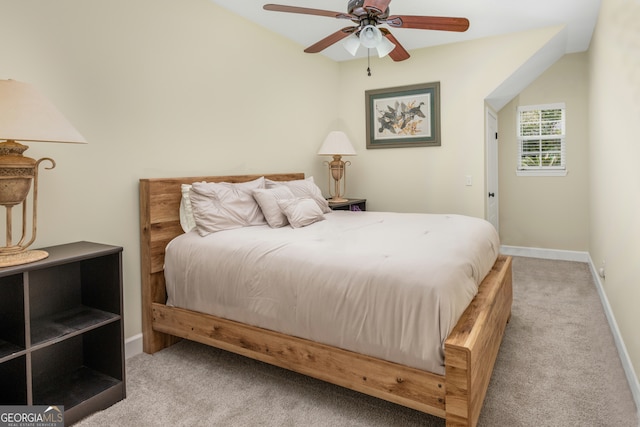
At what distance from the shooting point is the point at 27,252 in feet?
6.01

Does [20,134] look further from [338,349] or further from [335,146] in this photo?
[335,146]

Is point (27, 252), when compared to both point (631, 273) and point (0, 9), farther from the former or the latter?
point (631, 273)

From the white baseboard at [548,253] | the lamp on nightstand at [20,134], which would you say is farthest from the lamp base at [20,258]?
the white baseboard at [548,253]

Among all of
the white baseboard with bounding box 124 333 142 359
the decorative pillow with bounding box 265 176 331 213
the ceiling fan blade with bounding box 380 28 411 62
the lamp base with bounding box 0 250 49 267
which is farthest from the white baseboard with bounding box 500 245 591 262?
the lamp base with bounding box 0 250 49 267

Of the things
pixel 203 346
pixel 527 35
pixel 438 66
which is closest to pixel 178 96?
pixel 203 346

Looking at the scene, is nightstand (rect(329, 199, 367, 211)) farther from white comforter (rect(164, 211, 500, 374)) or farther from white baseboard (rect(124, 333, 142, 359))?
white baseboard (rect(124, 333, 142, 359))

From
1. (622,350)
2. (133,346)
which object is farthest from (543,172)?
(133,346)

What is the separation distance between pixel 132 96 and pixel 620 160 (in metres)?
3.16

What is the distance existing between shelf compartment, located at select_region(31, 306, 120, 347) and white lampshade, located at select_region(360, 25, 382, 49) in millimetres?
2147

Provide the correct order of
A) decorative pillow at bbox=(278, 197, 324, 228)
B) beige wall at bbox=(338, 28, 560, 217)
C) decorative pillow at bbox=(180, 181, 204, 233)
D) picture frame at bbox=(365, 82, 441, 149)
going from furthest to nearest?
picture frame at bbox=(365, 82, 441, 149), beige wall at bbox=(338, 28, 560, 217), decorative pillow at bbox=(278, 197, 324, 228), decorative pillow at bbox=(180, 181, 204, 233)

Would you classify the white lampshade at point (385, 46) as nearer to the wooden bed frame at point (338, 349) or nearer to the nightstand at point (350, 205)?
the wooden bed frame at point (338, 349)

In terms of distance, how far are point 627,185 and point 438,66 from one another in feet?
8.67

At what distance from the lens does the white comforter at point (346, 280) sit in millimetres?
1644

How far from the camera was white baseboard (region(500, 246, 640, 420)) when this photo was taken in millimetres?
1997
